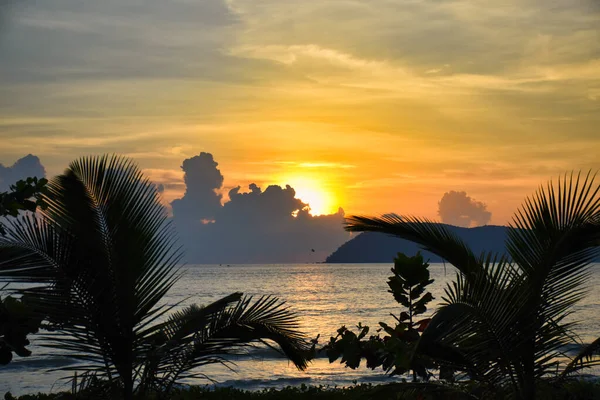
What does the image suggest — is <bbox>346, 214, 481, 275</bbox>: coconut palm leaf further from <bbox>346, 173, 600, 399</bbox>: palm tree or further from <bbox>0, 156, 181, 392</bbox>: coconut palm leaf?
<bbox>0, 156, 181, 392</bbox>: coconut palm leaf

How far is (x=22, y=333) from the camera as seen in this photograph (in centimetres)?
363

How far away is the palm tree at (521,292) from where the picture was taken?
17.8 feet

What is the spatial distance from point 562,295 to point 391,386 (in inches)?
67.2

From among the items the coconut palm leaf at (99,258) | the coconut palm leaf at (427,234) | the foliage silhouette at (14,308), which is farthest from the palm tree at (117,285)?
the foliage silhouette at (14,308)

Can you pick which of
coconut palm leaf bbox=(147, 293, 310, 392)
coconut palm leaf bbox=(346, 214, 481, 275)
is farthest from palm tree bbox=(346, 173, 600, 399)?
coconut palm leaf bbox=(147, 293, 310, 392)

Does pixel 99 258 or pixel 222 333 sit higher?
pixel 99 258

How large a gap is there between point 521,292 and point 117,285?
3763 millimetres

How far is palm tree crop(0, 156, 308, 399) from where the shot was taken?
6.25m

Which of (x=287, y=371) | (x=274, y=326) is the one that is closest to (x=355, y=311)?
(x=287, y=371)

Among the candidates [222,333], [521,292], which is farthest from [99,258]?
[521,292]

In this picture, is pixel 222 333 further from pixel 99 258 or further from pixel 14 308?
pixel 14 308

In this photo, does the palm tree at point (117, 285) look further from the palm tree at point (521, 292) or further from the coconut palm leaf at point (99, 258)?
the palm tree at point (521, 292)

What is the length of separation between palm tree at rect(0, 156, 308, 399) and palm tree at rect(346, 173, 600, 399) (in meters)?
1.57

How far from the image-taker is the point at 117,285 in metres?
6.38
